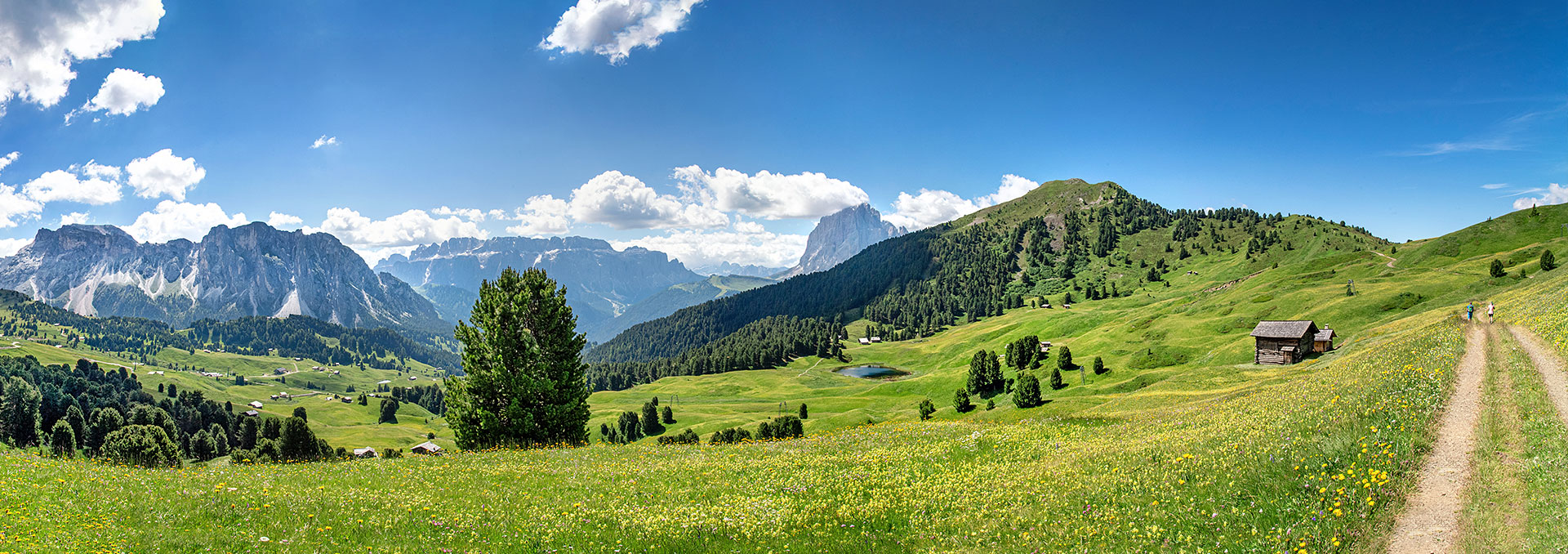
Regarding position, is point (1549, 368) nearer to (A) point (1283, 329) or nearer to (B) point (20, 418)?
(A) point (1283, 329)

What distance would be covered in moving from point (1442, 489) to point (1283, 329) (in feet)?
278

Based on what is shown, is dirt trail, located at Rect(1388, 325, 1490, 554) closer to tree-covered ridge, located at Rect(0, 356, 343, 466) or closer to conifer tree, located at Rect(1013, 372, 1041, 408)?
conifer tree, located at Rect(1013, 372, 1041, 408)

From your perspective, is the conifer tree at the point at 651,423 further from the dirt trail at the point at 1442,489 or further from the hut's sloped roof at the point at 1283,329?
the dirt trail at the point at 1442,489

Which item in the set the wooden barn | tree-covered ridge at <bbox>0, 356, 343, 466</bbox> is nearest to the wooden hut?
the wooden barn

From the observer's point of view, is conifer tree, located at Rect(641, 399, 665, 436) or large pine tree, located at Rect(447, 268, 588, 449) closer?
large pine tree, located at Rect(447, 268, 588, 449)

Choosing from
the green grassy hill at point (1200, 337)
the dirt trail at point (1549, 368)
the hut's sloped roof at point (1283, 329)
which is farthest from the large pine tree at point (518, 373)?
the hut's sloped roof at point (1283, 329)

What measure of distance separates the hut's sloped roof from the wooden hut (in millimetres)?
1114

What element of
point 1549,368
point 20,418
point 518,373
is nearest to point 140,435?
point 20,418

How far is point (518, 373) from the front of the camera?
4216cm

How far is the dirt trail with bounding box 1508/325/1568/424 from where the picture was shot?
1894 centimetres

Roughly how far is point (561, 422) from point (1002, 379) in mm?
96563

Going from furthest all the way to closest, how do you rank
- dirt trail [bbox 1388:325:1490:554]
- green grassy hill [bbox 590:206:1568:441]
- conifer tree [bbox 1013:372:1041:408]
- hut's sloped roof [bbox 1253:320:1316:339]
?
conifer tree [bbox 1013:372:1041:408] < hut's sloped roof [bbox 1253:320:1316:339] < green grassy hill [bbox 590:206:1568:441] < dirt trail [bbox 1388:325:1490:554]

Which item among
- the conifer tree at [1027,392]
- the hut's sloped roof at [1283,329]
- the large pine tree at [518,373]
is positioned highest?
the large pine tree at [518,373]

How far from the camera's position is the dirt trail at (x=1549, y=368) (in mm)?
18938
